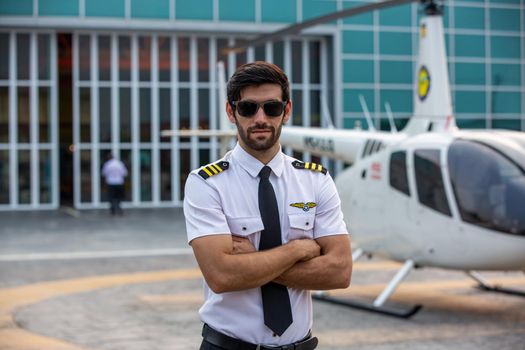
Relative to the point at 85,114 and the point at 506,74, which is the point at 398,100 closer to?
the point at 506,74

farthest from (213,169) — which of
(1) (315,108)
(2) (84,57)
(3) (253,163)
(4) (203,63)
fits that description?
(1) (315,108)

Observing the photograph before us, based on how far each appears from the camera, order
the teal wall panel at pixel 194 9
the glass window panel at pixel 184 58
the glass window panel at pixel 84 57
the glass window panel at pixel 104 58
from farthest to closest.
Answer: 1. the glass window panel at pixel 184 58
2. the glass window panel at pixel 104 58
3. the glass window panel at pixel 84 57
4. the teal wall panel at pixel 194 9

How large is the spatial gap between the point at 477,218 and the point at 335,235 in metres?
5.14

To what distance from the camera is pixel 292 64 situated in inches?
1122

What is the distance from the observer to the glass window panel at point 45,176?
1043 inches

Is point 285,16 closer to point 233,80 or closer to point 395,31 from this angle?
point 395,31

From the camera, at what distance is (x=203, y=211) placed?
2.95 metres

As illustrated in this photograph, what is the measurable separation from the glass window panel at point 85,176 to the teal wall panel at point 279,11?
7890 mm

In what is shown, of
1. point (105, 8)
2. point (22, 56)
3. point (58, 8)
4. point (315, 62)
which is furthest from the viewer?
point (315, 62)

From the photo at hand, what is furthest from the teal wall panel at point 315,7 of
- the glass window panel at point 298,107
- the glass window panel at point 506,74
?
the glass window panel at point 506,74

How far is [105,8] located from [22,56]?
11.0 feet

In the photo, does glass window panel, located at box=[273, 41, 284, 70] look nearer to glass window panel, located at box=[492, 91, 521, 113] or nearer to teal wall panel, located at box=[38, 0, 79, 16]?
teal wall panel, located at box=[38, 0, 79, 16]

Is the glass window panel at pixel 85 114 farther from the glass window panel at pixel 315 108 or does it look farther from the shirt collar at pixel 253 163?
the shirt collar at pixel 253 163

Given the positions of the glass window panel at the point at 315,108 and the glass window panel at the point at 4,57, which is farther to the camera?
the glass window panel at the point at 315,108
